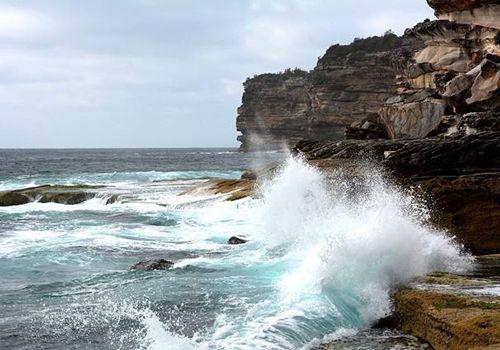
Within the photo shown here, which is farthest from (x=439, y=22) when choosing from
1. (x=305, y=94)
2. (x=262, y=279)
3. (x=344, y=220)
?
(x=305, y=94)

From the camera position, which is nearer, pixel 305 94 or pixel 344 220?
pixel 344 220

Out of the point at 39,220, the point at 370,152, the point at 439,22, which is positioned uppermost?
the point at 439,22

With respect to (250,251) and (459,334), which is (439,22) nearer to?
(250,251)

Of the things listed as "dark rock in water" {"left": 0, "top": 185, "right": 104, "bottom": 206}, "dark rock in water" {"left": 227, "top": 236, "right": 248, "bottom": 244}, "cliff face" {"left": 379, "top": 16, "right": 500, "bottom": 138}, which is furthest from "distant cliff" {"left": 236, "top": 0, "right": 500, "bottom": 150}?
"dark rock in water" {"left": 0, "top": 185, "right": 104, "bottom": 206}

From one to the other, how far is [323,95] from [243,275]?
241 feet

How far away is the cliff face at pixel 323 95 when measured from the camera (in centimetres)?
7856

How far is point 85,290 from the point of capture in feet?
36.3

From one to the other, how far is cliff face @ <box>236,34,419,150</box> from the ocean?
51257 millimetres

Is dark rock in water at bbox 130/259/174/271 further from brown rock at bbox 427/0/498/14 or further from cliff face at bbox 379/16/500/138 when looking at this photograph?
brown rock at bbox 427/0/498/14

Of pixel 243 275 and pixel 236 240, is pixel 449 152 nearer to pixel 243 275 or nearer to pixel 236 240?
pixel 243 275

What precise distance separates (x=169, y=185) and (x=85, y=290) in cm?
2104

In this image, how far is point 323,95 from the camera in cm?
8356

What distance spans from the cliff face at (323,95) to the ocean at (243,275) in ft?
168

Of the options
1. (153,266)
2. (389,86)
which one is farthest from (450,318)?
(389,86)
